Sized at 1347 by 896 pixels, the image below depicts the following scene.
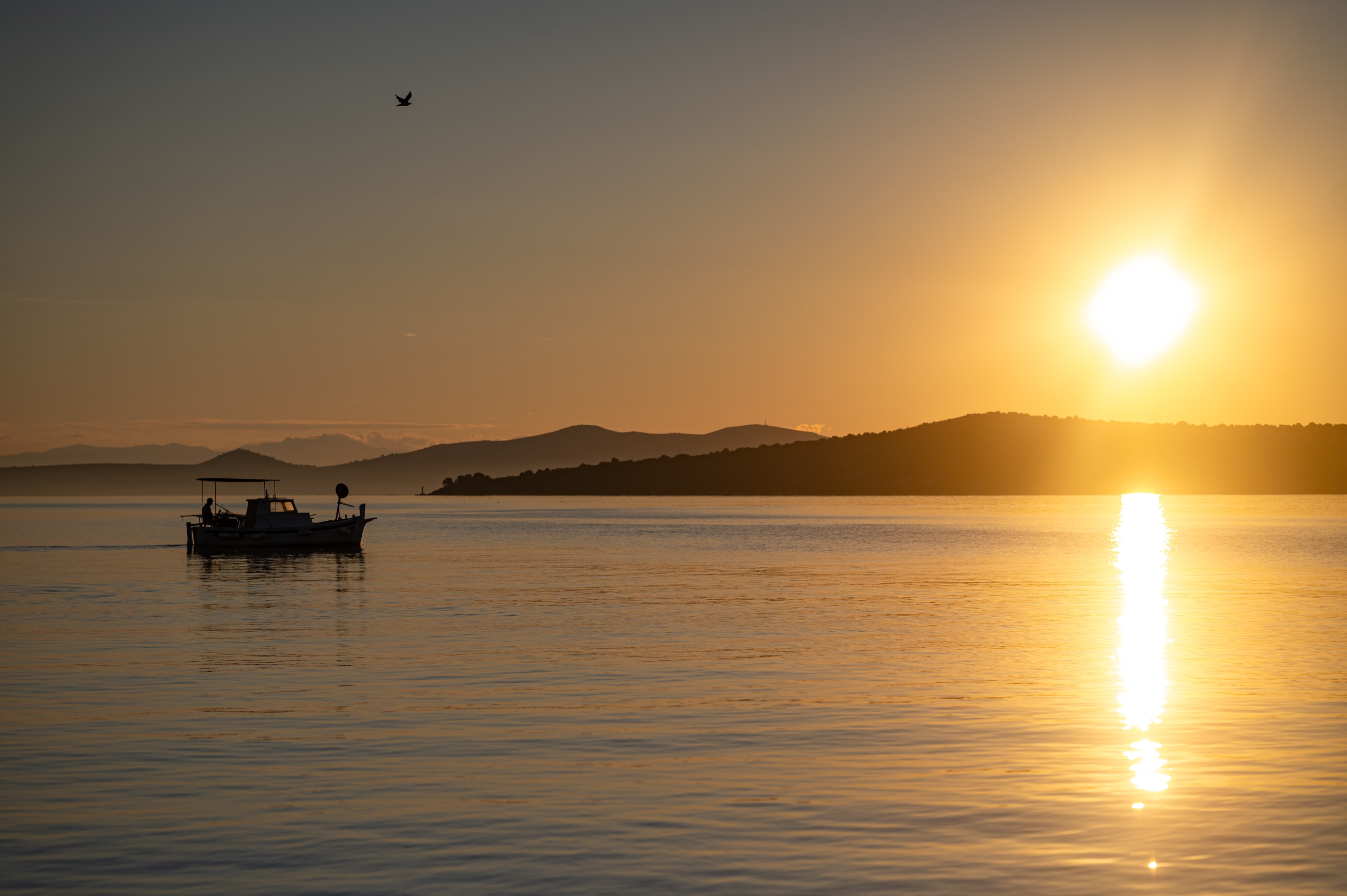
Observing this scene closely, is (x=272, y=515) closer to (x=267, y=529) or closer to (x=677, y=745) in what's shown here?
(x=267, y=529)

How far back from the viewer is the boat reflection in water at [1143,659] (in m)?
18.4

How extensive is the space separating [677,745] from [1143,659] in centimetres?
1580

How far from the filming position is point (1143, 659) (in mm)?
30312

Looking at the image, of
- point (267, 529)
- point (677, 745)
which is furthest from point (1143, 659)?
point (267, 529)

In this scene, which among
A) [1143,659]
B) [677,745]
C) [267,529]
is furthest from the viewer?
[267,529]

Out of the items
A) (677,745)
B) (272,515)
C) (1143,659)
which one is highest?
(272,515)

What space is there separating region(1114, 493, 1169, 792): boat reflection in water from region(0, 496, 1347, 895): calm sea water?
0.14 meters

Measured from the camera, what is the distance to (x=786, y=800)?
15992 mm

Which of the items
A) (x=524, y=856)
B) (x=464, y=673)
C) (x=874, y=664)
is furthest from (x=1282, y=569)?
(x=524, y=856)

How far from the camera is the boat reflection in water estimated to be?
726 inches

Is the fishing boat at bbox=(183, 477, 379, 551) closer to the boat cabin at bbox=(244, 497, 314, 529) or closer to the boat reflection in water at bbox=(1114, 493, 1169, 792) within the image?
the boat cabin at bbox=(244, 497, 314, 529)

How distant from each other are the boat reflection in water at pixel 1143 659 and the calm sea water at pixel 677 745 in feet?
0.45

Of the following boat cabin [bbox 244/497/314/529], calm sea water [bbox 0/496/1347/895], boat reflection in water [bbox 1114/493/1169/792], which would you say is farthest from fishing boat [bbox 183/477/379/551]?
boat reflection in water [bbox 1114/493/1169/792]

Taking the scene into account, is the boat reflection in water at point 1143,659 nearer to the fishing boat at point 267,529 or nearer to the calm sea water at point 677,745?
the calm sea water at point 677,745
